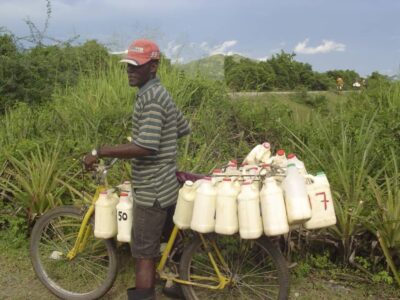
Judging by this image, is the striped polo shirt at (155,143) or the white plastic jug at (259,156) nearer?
the striped polo shirt at (155,143)

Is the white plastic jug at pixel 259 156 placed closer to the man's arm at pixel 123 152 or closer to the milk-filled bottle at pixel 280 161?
the milk-filled bottle at pixel 280 161

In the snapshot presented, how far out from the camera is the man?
3.17 metres

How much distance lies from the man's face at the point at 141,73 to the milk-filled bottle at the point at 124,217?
0.89 meters

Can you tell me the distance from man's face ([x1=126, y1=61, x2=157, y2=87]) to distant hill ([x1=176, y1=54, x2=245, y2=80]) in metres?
4.32

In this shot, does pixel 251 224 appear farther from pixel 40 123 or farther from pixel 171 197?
pixel 40 123

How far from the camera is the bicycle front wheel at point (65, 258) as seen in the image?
13.3ft

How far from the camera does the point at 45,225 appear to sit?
4098mm

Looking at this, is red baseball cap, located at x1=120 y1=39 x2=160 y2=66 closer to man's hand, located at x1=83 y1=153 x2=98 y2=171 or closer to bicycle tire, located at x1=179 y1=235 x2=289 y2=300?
man's hand, located at x1=83 y1=153 x2=98 y2=171

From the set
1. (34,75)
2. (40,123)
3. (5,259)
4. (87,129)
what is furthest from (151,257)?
(34,75)

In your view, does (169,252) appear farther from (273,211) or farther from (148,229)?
(273,211)

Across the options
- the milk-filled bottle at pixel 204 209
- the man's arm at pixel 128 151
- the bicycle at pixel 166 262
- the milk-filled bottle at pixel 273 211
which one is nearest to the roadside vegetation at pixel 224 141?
the bicycle at pixel 166 262

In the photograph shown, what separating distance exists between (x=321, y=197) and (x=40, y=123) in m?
4.29

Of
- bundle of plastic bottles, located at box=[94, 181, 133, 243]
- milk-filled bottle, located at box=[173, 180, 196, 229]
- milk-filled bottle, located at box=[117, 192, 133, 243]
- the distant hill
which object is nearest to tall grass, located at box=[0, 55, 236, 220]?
the distant hill

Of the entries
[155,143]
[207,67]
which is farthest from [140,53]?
[207,67]
